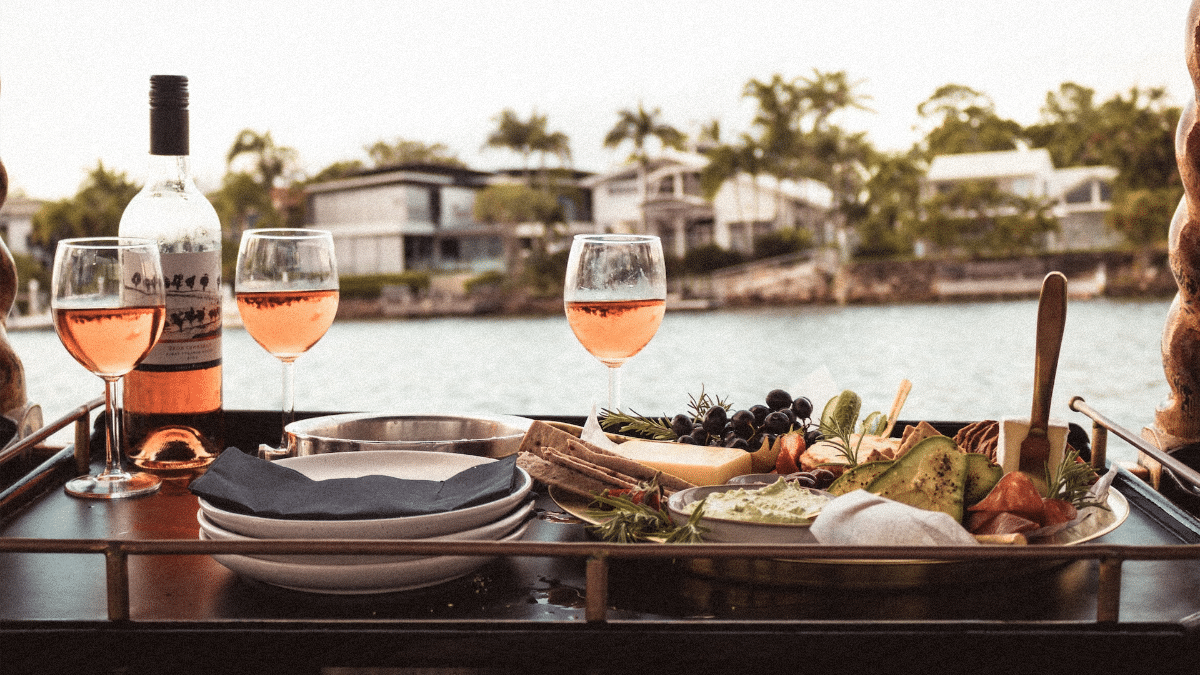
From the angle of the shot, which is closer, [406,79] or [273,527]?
[273,527]

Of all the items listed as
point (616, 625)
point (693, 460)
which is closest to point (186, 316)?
point (693, 460)

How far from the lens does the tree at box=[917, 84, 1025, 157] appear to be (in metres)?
51.6

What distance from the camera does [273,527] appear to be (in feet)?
2.86

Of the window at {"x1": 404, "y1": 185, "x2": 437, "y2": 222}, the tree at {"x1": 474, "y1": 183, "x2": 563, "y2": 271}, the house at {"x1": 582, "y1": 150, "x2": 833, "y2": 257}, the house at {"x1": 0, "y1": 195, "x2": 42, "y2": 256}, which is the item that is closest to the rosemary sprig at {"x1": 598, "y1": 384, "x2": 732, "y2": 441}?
the tree at {"x1": 474, "y1": 183, "x2": 563, "y2": 271}

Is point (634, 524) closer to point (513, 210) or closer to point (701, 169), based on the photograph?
point (513, 210)

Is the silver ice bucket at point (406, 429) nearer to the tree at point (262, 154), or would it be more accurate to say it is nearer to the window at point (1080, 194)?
the tree at point (262, 154)

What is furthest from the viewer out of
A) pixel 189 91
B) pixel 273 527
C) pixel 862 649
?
pixel 189 91

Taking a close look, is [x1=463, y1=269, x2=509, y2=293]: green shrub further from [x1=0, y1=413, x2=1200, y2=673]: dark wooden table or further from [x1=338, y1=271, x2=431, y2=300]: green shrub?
[x1=0, y1=413, x2=1200, y2=673]: dark wooden table

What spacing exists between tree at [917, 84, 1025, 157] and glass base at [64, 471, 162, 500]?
54.6 meters

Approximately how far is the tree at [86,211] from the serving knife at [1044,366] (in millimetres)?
47611

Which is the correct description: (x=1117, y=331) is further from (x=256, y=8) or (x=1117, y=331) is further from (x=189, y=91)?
(x=256, y=8)

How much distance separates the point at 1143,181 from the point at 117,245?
51.4m

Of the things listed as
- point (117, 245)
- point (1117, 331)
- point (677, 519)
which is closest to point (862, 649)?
point (677, 519)

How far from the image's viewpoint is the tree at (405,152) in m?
55.8
